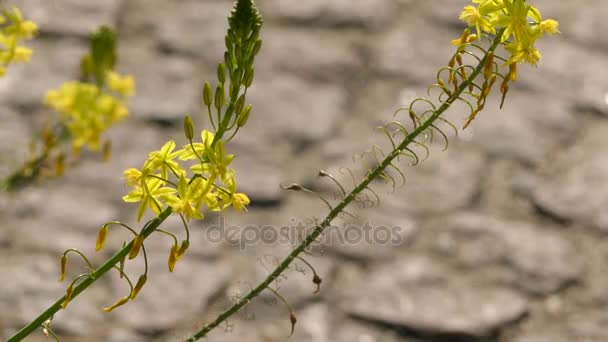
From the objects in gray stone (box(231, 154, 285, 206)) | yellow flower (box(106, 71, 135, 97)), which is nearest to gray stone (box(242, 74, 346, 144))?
gray stone (box(231, 154, 285, 206))

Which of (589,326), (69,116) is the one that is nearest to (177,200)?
(69,116)

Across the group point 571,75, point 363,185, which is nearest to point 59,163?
point 363,185

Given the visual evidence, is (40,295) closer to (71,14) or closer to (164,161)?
(71,14)

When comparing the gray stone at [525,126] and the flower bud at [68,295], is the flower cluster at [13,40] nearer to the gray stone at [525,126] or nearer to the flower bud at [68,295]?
the flower bud at [68,295]

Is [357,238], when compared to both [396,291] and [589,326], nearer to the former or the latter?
[396,291]


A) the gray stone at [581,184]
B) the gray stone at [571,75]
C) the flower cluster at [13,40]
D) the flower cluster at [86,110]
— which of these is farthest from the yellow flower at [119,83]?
the gray stone at [571,75]

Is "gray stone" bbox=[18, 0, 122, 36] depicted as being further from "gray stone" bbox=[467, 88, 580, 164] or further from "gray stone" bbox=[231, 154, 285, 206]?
"gray stone" bbox=[467, 88, 580, 164]
